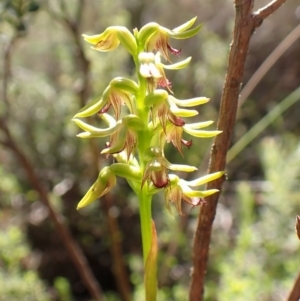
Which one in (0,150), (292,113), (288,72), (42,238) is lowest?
(42,238)

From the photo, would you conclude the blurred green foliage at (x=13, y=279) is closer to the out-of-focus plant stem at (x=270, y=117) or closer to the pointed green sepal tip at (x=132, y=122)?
the out-of-focus plant stem at (x=270, y=117)

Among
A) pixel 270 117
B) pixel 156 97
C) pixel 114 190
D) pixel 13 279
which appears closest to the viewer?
pixel 156 97

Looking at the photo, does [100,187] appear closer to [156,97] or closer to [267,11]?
[156,97]

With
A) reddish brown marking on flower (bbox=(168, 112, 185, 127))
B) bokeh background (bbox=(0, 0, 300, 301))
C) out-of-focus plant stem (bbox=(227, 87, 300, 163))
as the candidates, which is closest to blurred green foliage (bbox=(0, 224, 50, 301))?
bokeh background (bbox=(0, 0, 300, 301))

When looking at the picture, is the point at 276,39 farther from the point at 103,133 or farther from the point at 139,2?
the point at 103,133

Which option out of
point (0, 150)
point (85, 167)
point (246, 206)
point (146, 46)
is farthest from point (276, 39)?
point (146, 46)

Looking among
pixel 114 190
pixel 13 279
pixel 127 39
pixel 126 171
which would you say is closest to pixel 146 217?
pixel 126 171
